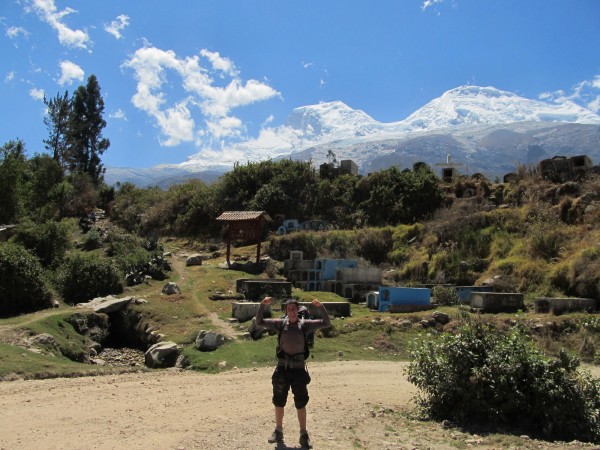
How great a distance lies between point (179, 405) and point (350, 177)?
2903 centimetres

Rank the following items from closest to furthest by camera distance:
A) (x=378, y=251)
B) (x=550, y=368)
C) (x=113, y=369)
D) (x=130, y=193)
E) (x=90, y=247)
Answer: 1. (x=550, y=368)
2. (x=113, y=369)
3. (x=378, y=251)
4. (x=90, y=247)
5. (x=130, y=193)

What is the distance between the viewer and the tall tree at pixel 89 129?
167 ft

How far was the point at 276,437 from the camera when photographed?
6.35 metres

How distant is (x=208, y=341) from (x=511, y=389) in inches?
296

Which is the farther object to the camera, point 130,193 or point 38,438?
point 130,193

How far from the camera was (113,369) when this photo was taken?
11492 mm

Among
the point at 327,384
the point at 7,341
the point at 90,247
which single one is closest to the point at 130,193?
the point at 90,247

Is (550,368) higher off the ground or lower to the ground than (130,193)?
lower

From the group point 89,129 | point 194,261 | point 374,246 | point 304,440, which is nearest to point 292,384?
point 304,440

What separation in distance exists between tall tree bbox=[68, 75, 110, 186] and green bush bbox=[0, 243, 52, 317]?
→ 116 ft

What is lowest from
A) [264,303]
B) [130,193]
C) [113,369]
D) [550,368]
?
[113,369]

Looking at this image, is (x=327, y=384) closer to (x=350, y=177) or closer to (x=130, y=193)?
(x=350, y=177)

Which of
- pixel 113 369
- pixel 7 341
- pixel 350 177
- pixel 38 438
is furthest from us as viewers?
pixel 350 177

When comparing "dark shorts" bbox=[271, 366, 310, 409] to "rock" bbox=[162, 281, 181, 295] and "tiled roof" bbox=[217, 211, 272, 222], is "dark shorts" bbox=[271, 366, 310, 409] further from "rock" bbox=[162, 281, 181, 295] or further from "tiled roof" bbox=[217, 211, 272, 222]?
"tiled roof" bbox=[217, 211, 272, 222]
